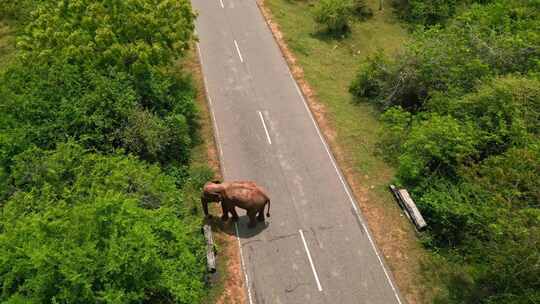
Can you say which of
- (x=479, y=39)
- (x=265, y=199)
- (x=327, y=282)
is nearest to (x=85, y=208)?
(x=265, y=199)

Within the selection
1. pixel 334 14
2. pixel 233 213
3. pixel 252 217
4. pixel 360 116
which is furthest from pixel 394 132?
pixel 334 14

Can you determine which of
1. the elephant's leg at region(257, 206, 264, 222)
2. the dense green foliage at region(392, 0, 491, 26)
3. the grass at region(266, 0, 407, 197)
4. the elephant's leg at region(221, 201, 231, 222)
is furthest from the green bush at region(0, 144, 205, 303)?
the dense green foliage at region(392, 0, 491, 26)

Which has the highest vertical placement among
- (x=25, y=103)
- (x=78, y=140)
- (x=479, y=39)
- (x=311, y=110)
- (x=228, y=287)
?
(x=479, y=39)

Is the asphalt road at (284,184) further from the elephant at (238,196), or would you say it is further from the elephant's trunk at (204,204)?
the elephant's trunk at (204,204)

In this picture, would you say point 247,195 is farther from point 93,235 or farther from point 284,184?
point 93,235

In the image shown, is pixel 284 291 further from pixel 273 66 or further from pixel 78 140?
pixel 273 66

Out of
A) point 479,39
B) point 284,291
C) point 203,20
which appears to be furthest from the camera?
point 203,20
